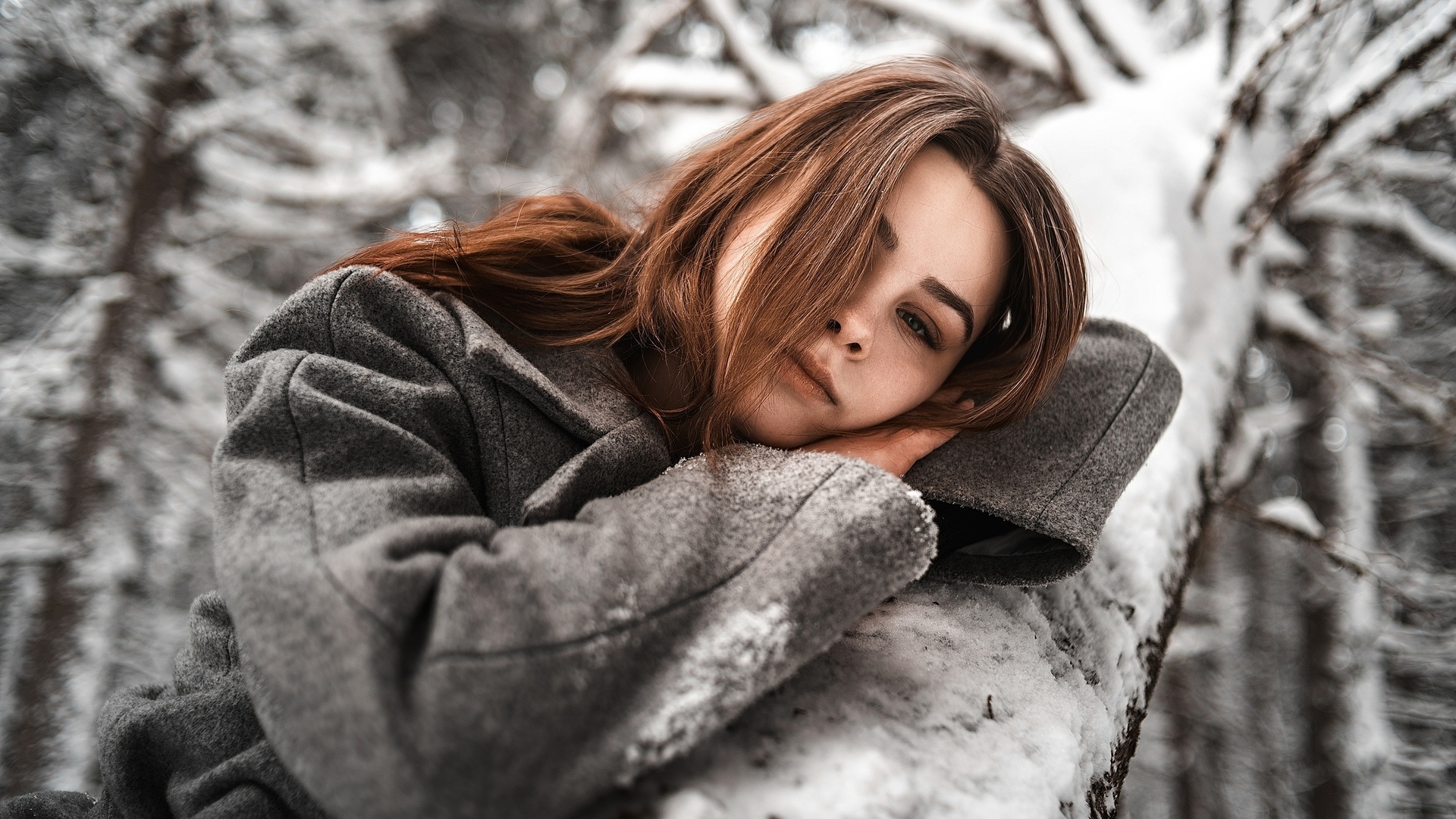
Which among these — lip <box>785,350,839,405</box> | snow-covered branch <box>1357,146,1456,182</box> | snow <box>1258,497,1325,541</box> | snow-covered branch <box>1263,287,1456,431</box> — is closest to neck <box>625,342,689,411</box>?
lip <box>785,350,839,405</box>

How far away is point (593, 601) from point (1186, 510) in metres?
1.54

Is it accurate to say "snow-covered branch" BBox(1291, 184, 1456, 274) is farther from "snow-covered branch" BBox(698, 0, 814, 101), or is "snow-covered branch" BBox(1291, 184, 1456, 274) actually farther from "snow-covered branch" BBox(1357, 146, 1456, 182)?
"snow-covered branch" BBox(698, 0, 814, 101)

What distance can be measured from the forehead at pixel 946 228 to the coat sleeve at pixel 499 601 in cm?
45

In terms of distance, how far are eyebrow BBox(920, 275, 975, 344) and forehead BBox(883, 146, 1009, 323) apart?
1cm

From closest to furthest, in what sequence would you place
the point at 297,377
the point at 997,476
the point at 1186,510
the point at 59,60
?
the point at 297,377 < the point at 997,476 < the point at 1186,510 < the point at 59,60

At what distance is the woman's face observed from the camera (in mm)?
1351

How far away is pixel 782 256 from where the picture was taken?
1336mm

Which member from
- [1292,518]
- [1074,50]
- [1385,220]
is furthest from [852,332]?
[1385,220]

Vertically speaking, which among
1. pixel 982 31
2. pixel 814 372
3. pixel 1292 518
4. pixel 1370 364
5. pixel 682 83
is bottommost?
pixel 1292 518

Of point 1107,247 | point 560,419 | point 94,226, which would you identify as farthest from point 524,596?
point 94,226

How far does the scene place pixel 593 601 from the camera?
35.1 inches

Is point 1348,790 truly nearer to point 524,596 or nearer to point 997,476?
point 997,476

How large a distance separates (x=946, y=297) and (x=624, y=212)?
952mm

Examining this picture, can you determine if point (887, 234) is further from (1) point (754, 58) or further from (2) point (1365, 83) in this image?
(1) point (754, 58)
